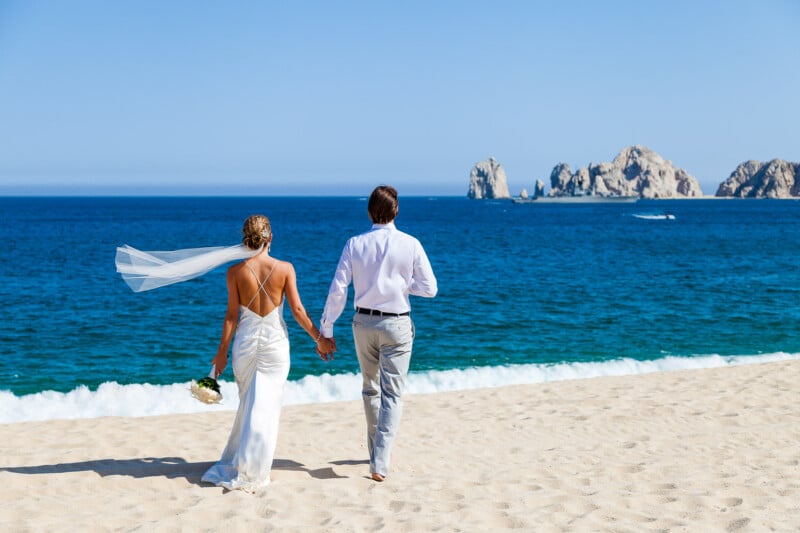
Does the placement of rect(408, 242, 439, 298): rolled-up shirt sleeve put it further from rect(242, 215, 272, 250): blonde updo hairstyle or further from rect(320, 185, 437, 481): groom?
rect(242, 215, 272, 250): blonde updo hairstyle

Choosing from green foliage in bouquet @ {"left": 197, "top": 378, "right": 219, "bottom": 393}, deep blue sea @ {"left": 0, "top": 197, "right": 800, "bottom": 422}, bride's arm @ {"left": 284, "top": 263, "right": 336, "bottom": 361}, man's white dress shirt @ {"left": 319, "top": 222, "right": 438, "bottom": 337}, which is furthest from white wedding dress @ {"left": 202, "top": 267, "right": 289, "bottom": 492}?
deep blue sea @ {"left": 0, "top": 197, "right": 800, "bottom": 422}

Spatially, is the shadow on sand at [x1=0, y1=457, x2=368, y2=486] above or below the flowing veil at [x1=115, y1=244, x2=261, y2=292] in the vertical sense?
below

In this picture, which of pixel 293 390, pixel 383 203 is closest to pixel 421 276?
pixel 383 203

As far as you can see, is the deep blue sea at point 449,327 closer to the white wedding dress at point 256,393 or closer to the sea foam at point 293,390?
the sea foam at point 293,390

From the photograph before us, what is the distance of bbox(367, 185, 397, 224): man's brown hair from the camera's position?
5609 millimetres

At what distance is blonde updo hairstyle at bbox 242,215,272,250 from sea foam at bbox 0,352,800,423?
5975mm

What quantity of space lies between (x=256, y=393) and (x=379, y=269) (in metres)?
1.42

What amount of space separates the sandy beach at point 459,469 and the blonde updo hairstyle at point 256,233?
197 centimetres

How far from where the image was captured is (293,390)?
12461 millimetres

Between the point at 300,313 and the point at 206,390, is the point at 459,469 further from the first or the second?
the point at 206,390

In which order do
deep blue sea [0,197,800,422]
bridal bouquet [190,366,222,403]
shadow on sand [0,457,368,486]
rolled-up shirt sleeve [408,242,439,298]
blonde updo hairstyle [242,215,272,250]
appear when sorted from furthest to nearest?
deep blue sea [0,197,800,422], shadow on sand [0,457,368,486], bridal bouquet [190,366,222,403], rolled-up shirt sleeve [408,242,439,298], blonde updo hairstyle [242,215,272,250]

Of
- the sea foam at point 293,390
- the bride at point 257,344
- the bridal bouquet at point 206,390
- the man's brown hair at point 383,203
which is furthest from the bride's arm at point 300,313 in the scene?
the sea foam at point 293,390

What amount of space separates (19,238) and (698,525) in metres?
64.4

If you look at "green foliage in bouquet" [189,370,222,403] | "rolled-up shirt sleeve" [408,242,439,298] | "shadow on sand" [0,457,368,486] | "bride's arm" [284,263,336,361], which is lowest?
"shadow on sand" [0,457,368,486]
